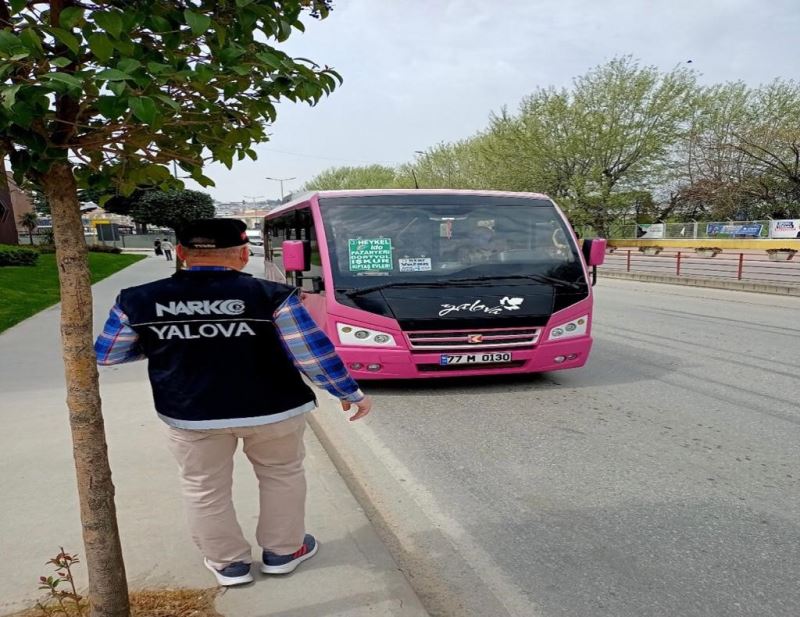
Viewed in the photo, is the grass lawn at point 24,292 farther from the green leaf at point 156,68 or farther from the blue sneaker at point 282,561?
the green leaf at point 156,68

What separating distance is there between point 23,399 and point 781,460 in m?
6.42

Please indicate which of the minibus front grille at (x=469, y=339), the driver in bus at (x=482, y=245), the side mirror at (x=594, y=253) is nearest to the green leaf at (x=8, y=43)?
the minibus front grille at (x=469, y=339)

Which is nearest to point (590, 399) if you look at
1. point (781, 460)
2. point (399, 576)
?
point (781, 460)

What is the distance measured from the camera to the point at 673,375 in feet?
22.5

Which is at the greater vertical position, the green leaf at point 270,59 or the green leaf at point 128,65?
the green leaf at point 270,59

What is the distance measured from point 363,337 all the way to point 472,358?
3.53 feet

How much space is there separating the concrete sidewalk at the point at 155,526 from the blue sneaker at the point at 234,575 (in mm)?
35

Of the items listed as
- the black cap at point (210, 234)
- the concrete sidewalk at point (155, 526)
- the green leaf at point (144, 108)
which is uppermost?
the green leaf at point (144, 108)

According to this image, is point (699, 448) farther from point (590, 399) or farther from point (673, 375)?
point (673, 375)

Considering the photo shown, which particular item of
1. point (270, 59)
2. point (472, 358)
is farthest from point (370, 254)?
point (270, 59)

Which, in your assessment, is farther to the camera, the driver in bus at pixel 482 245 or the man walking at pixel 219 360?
the driver in bus at pixel 482 245

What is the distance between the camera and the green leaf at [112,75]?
62.7 inches

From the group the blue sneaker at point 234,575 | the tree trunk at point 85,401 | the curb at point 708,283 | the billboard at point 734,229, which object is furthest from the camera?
the billboard at point 734,229

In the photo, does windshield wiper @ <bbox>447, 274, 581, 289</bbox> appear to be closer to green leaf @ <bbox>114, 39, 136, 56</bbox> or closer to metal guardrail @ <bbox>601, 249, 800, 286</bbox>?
green leaf @ <bbox>114, 39, 136, 56</bbox>
